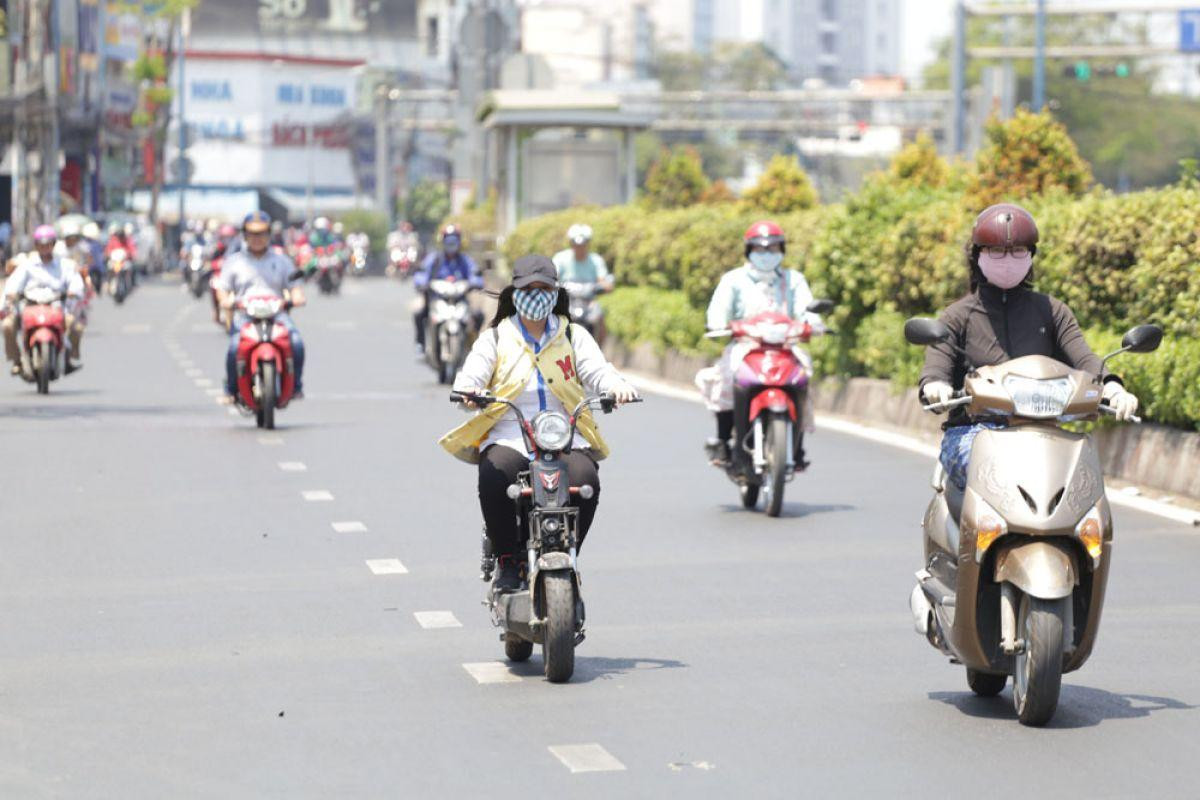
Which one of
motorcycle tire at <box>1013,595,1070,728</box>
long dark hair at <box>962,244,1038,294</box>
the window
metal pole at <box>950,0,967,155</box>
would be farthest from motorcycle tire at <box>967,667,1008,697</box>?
the window

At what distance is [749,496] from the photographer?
48.0 ft

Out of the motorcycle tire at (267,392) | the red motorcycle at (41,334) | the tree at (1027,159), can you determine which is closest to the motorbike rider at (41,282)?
the red motorcycle at (41,334)

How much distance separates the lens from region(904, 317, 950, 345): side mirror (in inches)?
315

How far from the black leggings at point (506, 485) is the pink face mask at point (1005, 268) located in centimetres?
152

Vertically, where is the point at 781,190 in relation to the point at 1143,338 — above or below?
above

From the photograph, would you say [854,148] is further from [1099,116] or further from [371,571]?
[371,571]

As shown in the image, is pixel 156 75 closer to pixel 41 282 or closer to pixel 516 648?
pixel 41 282

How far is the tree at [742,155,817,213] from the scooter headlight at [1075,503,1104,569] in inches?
995

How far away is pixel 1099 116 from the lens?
382ft

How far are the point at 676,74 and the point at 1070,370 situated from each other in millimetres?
146143

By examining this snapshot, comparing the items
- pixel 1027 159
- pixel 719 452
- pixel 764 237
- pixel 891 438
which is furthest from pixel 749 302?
pixel 1027 159

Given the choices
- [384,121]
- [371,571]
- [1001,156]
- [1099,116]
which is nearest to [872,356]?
[1001,156]

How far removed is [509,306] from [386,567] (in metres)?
2.82

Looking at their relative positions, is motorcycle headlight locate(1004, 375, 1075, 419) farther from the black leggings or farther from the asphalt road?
the black leggings
